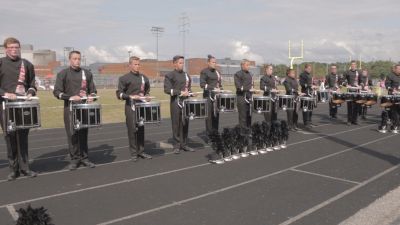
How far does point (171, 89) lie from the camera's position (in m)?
9.60

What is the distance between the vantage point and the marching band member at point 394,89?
13.8m

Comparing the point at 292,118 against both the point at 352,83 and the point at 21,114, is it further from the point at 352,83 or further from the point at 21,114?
the point at 21,114

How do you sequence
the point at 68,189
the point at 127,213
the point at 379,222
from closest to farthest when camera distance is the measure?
the point at 379,222, the point at 127,213, the point at 68,189

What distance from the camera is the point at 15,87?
23.7 feet

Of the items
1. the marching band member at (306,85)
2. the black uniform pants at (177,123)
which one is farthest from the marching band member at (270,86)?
the black uniform pants at (177,123)

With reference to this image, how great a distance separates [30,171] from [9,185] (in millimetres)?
693

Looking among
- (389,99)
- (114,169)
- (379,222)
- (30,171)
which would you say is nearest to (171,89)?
(114,169)

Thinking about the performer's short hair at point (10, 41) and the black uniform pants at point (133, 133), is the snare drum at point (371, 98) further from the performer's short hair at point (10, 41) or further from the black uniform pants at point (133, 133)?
the performer's short hair at point (10, 41)

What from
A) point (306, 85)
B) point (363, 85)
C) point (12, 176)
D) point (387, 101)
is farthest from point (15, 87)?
point (363, 85)

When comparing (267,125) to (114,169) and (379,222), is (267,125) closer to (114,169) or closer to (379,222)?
(114,169)

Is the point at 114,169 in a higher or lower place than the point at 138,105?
lower

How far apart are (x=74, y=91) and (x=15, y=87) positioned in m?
1.09

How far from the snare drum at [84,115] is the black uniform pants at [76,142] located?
550mm

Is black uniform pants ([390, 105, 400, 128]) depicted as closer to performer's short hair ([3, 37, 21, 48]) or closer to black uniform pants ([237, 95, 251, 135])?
black uniform pants ([237, 95, 251, 135])
